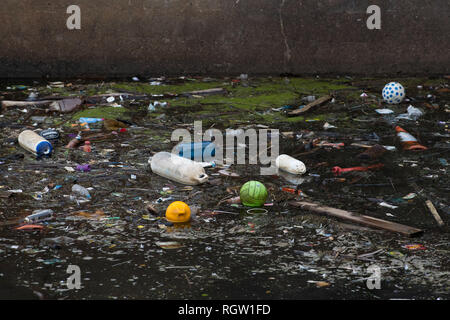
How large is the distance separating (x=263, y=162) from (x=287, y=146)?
1.94ft

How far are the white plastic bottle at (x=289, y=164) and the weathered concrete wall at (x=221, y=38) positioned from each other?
13.8 ft

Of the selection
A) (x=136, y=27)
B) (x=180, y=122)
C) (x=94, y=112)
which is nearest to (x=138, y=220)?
(x=180, y=122)

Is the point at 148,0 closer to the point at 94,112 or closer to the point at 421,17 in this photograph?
the point at 94,112

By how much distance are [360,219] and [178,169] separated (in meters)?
1.69

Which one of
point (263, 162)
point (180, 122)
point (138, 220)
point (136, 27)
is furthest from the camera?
point (136, 27)

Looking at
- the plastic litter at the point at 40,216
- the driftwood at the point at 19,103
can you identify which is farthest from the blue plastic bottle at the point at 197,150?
the driftwood at the point at 19,103

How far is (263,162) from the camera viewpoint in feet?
19.8

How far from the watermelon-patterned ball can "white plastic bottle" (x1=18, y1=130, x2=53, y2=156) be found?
14.4 feet

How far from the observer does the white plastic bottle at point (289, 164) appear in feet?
18.6

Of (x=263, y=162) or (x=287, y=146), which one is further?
(x=287, y=146)

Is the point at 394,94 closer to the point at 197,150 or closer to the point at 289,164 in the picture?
the point at 289,164

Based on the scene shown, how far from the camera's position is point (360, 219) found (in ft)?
15.0

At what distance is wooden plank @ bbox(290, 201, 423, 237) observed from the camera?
4.36 m

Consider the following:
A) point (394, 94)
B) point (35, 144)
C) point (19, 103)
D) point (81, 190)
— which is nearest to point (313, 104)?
point (394, 94)
